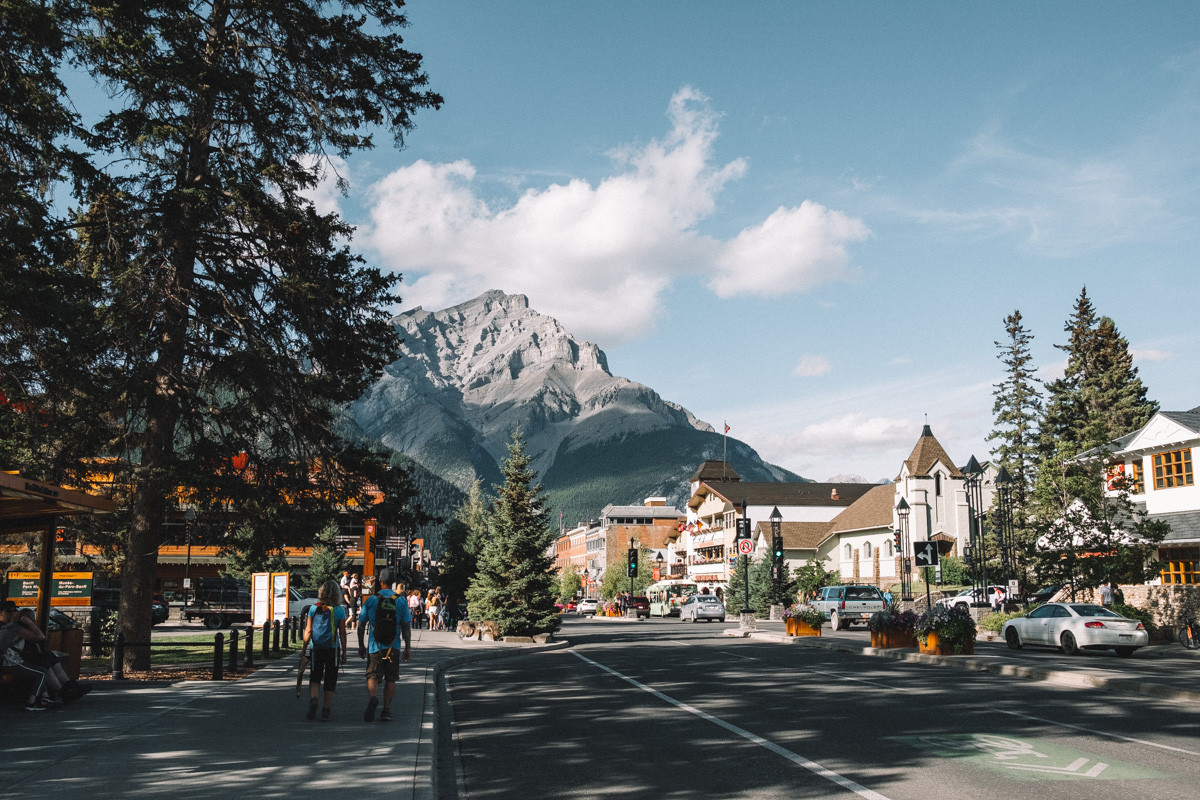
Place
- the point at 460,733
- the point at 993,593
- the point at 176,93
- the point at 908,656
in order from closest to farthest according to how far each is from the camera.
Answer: the point at 460,733 → the point at 176,93 → the point at 908,656 → the point at 993,593

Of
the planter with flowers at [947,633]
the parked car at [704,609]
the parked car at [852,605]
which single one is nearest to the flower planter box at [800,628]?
the parked car at [852,605]

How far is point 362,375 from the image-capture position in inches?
797

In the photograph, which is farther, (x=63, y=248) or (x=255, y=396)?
(x=255, y=396)

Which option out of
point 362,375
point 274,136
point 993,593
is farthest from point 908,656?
point 993,593

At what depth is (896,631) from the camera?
26375mm

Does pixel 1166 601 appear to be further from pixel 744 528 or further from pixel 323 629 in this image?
pixel 323 629

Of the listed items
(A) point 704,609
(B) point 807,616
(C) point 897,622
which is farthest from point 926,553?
(A) point 704,609

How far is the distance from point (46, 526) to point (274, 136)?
27.2ft

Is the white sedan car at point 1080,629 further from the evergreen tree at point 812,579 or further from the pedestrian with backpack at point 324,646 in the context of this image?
the evergreen tree at point 812,579

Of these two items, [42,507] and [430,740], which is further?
[42,507]

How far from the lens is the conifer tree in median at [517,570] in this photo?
3262 cm

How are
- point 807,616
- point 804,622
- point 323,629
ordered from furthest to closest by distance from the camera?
point 804,622 < point 807,616 < point 323,629

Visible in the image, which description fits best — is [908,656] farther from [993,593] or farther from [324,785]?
[993,593]

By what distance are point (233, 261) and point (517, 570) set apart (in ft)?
56.3
